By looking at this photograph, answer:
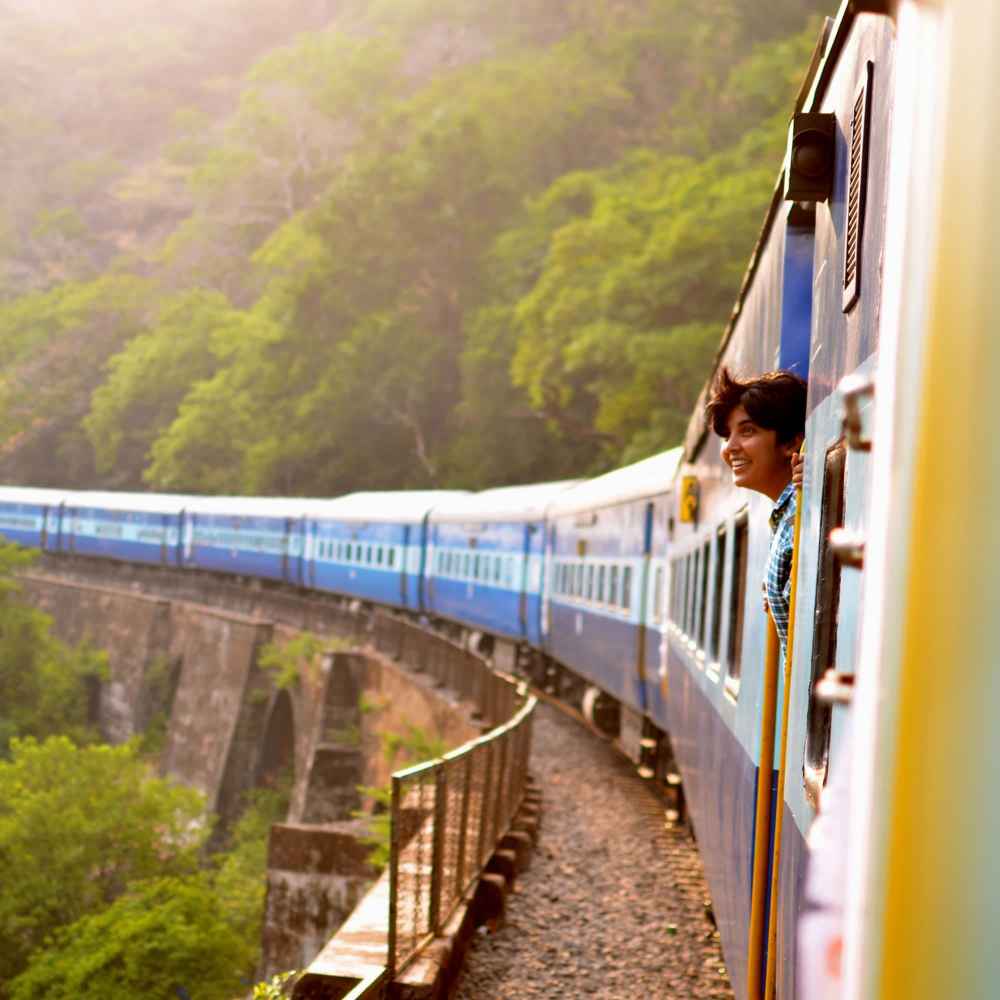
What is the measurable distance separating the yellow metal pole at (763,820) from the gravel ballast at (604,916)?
3.88m

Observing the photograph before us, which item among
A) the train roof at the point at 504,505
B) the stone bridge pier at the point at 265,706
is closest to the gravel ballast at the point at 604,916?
the stone bridge pier at the point at 265,706

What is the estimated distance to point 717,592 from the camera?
21.8 ft

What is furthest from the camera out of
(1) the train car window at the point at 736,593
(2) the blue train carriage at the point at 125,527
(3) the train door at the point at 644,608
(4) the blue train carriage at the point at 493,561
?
(2) the blue train carriage at the point at 125,527

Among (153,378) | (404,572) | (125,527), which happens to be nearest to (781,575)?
(404,572)

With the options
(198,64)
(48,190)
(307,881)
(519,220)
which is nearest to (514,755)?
(307,881)

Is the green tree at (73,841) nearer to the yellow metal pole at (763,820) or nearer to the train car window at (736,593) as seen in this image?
the train car window at (736,593)

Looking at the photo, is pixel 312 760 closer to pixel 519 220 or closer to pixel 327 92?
pixel 519 220

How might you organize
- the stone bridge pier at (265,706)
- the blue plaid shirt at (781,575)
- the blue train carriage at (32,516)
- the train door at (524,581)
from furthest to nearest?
the blue train carriage at (32,516) → the train door at (524,581) → the stone bridge pier at (265,706) → the blue plaid shirt at (781,575)

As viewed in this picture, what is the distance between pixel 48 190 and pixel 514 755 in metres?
105

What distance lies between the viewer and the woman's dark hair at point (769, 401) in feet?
11.9

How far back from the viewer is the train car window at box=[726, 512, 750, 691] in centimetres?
532

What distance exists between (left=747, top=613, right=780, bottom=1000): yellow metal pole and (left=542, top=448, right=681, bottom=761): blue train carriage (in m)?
8.61

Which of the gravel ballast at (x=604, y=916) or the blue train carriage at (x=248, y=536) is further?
the blue train carriage at (x=248, y=536)

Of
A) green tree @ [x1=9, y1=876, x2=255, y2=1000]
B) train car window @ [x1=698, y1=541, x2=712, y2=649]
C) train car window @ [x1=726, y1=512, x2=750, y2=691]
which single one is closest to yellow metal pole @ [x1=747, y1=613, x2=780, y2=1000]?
train car window @ [x1=726, y1=512, x2=750, y2=691]
